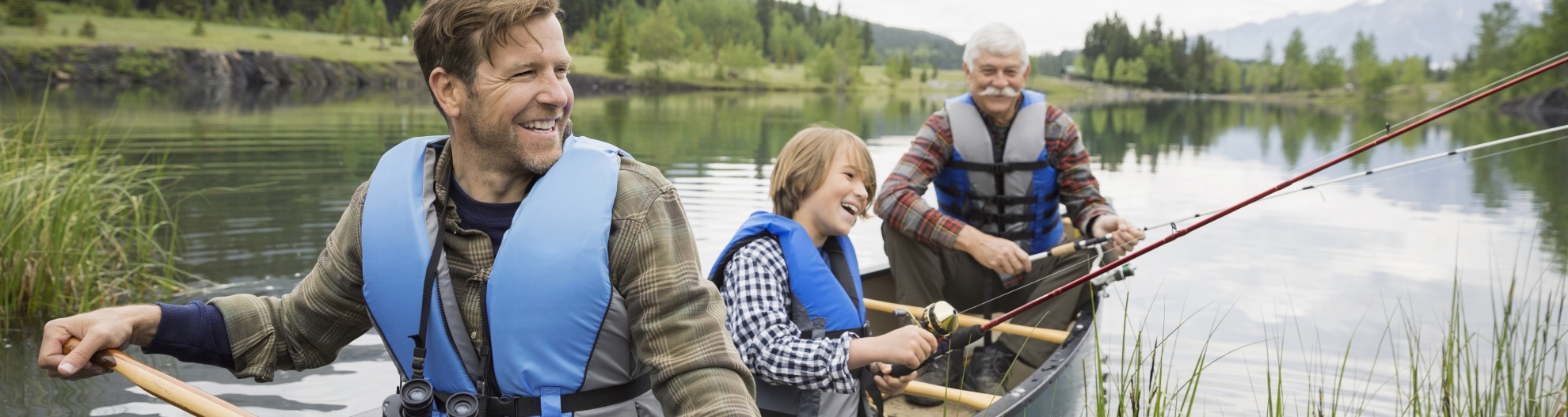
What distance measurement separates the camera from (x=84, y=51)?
50844mm

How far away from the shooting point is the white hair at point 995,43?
15.6ft

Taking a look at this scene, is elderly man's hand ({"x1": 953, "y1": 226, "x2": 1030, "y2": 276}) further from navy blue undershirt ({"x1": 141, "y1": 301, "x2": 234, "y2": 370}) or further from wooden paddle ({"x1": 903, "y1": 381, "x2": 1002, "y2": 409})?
navy blue undershirt ({"x1": 141, "y1": 301, "x2": 234, "y2": 370})

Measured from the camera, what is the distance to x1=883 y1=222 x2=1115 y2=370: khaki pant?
4992mm

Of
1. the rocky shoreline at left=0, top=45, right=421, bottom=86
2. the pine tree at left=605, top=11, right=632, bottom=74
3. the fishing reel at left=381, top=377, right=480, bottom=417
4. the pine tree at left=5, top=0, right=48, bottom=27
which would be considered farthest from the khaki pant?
the pine tree at left=605, top=11, right=632, bottom=74

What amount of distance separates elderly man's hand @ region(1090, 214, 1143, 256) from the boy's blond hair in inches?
65.4

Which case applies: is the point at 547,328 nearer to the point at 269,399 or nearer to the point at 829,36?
the point at 269,399

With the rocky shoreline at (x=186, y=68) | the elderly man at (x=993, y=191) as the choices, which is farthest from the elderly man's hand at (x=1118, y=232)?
the rocky shoreline at (x=186, y=68)

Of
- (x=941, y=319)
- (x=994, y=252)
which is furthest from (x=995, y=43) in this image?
(x=941, y=319)

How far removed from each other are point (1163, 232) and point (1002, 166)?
6462 millimetres

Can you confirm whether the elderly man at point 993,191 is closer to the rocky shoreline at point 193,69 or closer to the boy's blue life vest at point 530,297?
the boy's blue life vest at point 530,297

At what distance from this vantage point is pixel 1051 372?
400 centimetres

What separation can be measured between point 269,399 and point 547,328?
3.64m

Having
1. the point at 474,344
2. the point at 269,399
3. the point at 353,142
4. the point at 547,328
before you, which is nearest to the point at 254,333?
the point at 474,344

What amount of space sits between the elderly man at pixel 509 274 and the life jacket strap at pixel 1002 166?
11.1 feet
